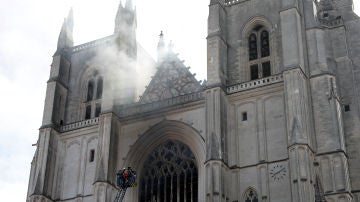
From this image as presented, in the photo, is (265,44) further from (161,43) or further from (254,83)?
(161,43)

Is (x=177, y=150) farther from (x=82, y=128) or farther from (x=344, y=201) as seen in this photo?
(x=344, y=201)

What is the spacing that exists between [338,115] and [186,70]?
944 cm

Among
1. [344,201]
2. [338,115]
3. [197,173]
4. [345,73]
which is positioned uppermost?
[345,73]

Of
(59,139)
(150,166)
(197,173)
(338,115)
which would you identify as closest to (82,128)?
(59,139)

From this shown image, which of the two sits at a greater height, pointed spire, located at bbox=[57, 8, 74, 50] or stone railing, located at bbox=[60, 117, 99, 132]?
pointed spire, located at bbox=[57, 8, 74, 50]

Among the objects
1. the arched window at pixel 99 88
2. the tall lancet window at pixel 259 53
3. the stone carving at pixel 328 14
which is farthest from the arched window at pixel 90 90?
the stone carving at pixel 328 14

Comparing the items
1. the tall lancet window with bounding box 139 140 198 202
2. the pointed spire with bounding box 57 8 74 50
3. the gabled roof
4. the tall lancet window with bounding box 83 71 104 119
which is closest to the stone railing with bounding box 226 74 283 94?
the gabled roof

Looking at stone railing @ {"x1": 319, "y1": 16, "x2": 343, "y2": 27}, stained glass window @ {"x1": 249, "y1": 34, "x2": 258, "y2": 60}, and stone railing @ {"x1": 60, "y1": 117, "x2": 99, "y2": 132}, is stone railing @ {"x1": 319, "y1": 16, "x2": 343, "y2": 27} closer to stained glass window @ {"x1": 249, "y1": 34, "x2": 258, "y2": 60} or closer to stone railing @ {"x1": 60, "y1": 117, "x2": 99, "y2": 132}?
stained glass window @ {"x1": 249, "y1": 34, "x2": 258, "y2": 60}

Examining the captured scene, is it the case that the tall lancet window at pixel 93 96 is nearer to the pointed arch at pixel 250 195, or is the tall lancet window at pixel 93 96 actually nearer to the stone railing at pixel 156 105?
the stone railing at pixel 156 105

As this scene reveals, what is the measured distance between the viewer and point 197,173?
105 feet

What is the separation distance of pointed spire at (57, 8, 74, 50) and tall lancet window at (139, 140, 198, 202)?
10405 mm

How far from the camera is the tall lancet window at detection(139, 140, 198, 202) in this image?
32031mm

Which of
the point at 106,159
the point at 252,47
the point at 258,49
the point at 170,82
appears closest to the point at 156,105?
the point at 170,82

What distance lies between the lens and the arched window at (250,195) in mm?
29633
